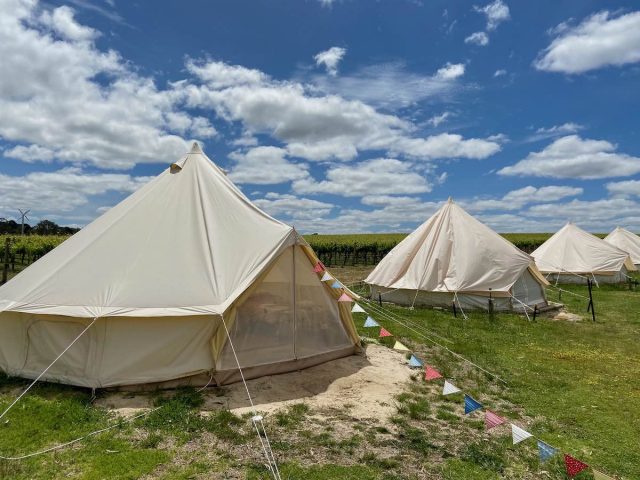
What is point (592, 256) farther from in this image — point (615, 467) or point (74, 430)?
point (74, 430)

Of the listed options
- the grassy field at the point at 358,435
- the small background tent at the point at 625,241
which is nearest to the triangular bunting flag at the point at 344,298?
the grassy field at the point at 358,435

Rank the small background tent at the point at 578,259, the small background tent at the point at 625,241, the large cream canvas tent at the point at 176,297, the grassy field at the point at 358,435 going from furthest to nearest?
the small background tent at the point at 625,241 → the small background tent at the point at 578,259 → the large cream canvas tent at the point at 176,297 → the grassy field at the point at 358,435

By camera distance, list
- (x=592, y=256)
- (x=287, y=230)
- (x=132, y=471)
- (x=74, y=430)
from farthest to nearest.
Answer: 1. (x=592, y=256)
2. (x=287, y=230)
3. (x=74, y=430)
4. (x=132, y=471)

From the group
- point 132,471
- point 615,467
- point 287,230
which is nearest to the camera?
point 132,471

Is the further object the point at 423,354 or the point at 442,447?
the point at 423,354

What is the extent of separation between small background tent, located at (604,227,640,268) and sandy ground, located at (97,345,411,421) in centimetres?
2926

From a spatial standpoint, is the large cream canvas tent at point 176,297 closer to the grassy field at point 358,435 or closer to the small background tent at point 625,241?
the grassy field at point 358,435

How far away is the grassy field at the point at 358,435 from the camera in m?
4.82

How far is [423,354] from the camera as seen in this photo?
31.8 ft

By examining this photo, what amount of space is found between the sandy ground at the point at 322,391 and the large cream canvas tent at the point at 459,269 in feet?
23.2

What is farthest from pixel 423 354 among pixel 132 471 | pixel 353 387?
pixel 132 471

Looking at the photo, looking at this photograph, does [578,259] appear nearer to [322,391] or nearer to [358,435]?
[322,391]

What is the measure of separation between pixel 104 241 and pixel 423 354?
6.90 m

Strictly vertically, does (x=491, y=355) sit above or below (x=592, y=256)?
below
